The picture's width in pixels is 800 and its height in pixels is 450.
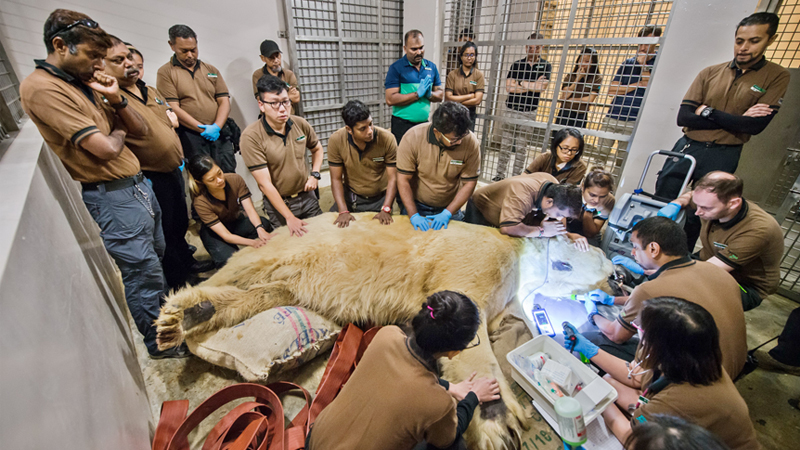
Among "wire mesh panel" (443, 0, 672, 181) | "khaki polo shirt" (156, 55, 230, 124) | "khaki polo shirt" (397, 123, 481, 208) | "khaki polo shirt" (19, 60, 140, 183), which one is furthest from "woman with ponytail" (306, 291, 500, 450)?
"wire mesh panel" (443, 0, 672, 181)

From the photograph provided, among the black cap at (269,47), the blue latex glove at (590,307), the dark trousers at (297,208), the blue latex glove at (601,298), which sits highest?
the black cap at (269,47)

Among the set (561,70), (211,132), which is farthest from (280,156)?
(561,70)

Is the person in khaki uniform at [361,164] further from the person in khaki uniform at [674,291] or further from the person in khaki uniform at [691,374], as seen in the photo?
the person in khaki uniform at [691,374]

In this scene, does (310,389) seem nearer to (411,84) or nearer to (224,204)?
(224,204)

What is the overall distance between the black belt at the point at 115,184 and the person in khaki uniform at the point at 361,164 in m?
1.67

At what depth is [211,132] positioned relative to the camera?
3801mm

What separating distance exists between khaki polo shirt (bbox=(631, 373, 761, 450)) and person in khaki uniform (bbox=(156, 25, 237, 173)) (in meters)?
Answer: 4.41

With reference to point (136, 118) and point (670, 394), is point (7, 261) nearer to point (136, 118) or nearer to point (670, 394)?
point (136, 118)

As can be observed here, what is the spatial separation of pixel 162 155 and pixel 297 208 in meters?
1.23

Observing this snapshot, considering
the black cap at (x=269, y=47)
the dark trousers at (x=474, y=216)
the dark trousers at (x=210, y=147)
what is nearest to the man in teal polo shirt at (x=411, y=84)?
the black cap at (x=269, y=47)

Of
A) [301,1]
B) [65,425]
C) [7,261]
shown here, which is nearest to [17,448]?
[65,425]

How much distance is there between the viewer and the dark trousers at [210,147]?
12.5 ft

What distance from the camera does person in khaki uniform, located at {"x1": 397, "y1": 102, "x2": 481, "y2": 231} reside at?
2857mm

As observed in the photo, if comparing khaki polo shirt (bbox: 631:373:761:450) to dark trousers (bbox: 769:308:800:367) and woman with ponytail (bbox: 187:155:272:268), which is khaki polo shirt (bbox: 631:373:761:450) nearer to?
dark trousers (bbox: 769:308:800:367)
